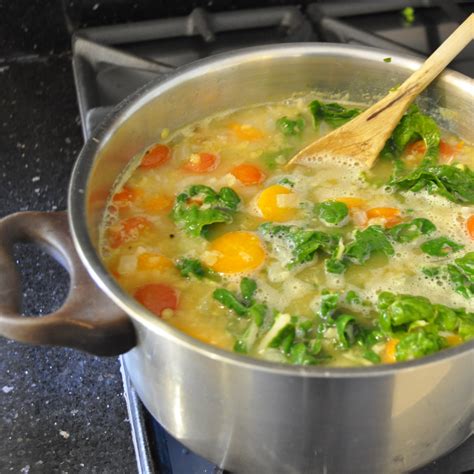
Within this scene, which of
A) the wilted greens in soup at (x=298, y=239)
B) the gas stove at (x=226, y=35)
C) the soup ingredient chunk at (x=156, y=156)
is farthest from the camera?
the gas stove at (x=226, y=35)

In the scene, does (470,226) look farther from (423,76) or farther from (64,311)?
(64,311)

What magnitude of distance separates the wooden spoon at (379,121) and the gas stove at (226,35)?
31cm

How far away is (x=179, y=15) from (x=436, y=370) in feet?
4.58

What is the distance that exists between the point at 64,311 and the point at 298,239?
0.48 meters

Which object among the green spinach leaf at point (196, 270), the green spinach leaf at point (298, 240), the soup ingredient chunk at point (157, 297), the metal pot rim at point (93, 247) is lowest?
the soup ingredient chunk at point (157, 297)

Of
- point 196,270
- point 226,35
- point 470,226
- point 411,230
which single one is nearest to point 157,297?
point 196,270

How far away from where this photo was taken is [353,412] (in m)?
0.94

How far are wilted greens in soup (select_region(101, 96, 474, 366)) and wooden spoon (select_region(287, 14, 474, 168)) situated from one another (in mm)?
29

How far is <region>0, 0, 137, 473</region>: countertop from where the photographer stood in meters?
1.27

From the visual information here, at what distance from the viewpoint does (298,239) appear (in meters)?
1.32

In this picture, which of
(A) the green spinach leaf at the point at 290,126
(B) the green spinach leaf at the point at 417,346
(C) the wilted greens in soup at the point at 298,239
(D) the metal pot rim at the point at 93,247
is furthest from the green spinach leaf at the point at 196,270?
(A) the green spinach leaf at the point at 290,126

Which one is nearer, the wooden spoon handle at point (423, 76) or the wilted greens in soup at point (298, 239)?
the wilted greens in soup at point (298, 239)

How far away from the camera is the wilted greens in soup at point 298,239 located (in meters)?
1.15

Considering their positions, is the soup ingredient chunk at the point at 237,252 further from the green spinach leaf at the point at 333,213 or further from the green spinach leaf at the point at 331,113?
the green spinach leaf at the point at 331,113
